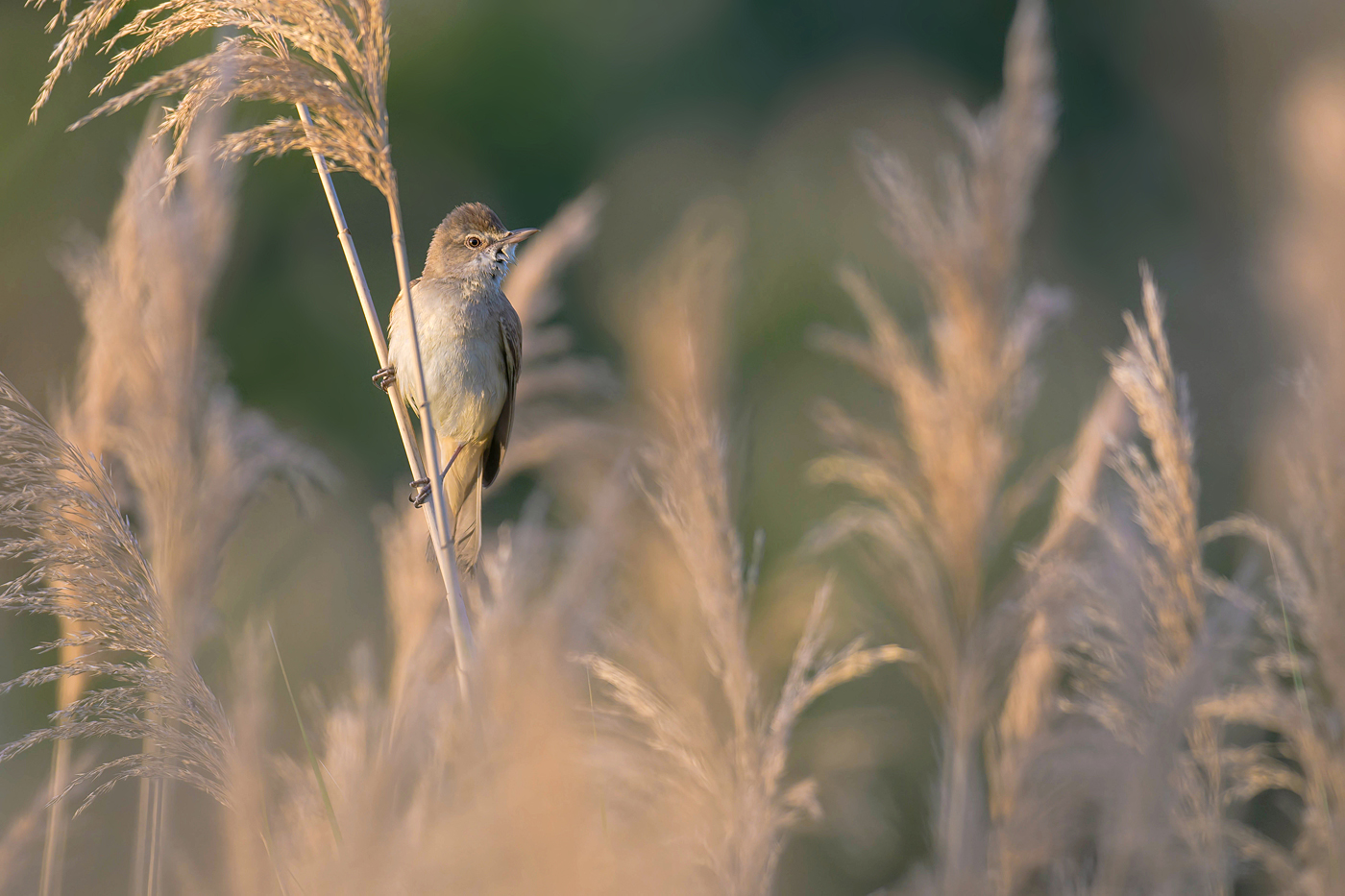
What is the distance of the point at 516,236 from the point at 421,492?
1.21 meters

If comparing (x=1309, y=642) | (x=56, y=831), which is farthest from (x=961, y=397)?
(x=56, y=831)

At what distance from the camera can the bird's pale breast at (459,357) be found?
376cm

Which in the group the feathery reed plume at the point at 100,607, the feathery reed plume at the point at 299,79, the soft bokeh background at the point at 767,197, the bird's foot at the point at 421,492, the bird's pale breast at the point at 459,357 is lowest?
the feathery reed plume at the point at 100,607

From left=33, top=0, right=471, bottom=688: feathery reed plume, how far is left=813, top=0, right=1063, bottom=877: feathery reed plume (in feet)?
3.99

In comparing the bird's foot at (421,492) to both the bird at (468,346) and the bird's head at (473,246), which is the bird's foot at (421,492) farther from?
the bird's head at (473,246)

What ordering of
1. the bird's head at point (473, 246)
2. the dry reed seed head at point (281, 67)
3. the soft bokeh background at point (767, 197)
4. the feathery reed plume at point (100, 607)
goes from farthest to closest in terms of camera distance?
the soft bokeh background at point (767, 197), the bird's head at point (473, 246), the dry reed seed head at point (281, 67), the feathery reed plume at point (100, 607)

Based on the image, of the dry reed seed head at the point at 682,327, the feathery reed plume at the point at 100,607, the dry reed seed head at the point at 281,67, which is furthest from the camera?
the dry reed seed head at the point at 682,327

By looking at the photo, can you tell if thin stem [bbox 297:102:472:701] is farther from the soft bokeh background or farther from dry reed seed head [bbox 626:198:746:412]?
the soft bokeh background

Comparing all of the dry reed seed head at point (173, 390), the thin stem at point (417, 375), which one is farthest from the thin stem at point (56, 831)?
the thin stem at point (417, 375)

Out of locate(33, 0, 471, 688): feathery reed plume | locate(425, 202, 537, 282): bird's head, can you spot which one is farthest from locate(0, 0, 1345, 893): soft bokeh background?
locate(33, 0, 471, 688): feathery reed plume

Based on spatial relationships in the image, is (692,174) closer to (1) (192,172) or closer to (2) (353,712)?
(1) (192,172)

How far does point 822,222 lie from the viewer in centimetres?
856

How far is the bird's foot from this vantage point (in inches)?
89.7

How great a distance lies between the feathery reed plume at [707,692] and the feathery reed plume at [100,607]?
686 mm
